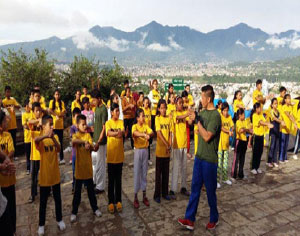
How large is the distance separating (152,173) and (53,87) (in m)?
9.02

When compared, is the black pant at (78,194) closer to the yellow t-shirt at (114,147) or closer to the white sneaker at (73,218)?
the white sneaker at (73,218)

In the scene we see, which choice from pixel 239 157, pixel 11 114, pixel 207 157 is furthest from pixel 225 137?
pixel 11 114

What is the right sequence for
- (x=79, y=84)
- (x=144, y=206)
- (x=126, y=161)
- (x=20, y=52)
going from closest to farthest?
(x=144, y=206) → (x=126, y=161) → (x=20, y=52) → (x=79, y=84)

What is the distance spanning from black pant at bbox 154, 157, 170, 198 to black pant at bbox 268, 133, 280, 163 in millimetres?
3796

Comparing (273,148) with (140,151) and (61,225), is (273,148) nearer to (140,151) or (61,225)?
(140,151)

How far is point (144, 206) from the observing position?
456 centimetres

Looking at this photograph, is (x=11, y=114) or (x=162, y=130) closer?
(x=162, y=130)

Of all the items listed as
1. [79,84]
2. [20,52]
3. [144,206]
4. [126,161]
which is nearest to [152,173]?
[126,161]

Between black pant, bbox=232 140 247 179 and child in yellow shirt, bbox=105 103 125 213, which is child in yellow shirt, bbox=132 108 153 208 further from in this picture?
black pant, bbox=232 140 247 179

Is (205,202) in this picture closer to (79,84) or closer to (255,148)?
(255,148)

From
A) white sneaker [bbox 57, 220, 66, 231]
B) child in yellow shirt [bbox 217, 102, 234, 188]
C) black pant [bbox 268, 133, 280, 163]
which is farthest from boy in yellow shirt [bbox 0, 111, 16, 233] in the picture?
black pant [bbox 268, 133, 280, 163]

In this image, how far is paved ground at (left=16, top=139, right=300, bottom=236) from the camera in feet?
12.5

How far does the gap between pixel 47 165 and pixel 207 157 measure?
8.29 feet

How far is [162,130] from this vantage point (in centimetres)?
467
